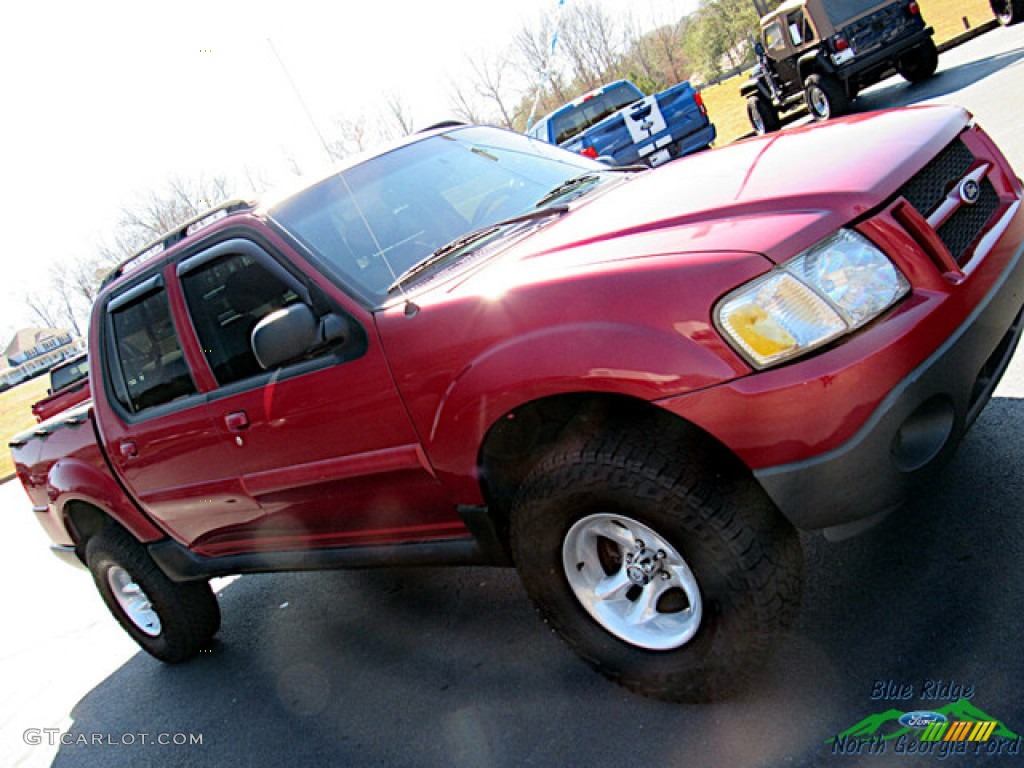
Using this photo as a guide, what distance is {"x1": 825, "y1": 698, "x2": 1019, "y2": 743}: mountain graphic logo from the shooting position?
213 cm

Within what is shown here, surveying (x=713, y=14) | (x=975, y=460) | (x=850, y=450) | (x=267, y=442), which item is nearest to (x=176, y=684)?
(x=267, y=442)

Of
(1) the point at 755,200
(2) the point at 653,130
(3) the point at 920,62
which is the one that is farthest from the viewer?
(3) the point at 920,62

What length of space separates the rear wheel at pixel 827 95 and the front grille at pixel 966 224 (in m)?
11.6

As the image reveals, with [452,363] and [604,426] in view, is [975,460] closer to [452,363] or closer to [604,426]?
[604,426]

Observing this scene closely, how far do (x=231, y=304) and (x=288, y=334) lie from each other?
0.88 meters

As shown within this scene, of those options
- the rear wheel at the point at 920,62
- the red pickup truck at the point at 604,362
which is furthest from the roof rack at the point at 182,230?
the rear wheel at the point at 920,62

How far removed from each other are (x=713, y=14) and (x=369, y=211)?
173 feet

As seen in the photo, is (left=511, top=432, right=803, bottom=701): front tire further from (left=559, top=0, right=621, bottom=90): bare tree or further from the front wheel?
(left=559, top=0, right=621, bottom=90): bare tree

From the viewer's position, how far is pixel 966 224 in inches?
97.6

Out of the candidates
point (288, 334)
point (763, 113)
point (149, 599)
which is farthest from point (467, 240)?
point (763, 113)

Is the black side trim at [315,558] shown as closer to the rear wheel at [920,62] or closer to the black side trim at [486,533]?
the black side trim at [486,533]

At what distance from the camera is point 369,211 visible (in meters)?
3.25

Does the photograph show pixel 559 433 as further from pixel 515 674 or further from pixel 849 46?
pixel 849 46

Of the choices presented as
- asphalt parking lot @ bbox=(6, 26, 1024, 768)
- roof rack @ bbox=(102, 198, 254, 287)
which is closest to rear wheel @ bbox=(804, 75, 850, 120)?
asphalt parking lot @ bbox=(6, 26, 1024, 768)
